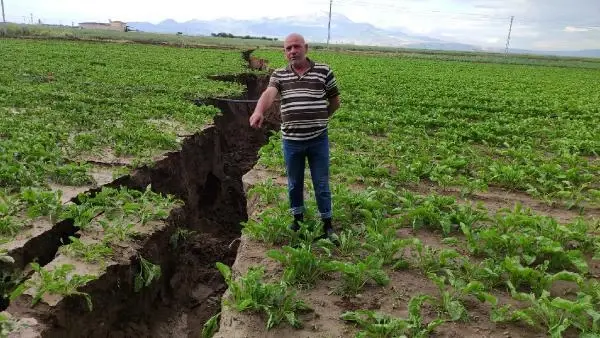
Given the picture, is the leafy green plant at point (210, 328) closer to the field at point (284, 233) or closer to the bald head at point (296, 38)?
the field at point (284, 233)

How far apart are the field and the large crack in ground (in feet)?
0.08

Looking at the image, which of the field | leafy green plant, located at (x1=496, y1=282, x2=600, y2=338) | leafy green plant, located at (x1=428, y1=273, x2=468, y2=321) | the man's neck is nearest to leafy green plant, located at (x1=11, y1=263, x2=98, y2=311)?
the field

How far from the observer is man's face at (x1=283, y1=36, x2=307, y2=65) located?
174 inches

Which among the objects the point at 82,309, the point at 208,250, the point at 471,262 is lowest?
the point at 208,250

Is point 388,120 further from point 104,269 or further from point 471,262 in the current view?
point 104,269

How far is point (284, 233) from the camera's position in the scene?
200 inches

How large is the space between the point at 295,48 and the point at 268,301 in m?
2.23

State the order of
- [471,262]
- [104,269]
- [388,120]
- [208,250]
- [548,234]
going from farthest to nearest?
[388,120] < [208,250] < [548,234] < [471,262] < [104,269]

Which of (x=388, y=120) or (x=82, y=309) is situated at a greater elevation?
(x=388, y=120)

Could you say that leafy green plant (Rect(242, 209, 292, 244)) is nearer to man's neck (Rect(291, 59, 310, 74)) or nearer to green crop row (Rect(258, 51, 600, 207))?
man's neck (Rect(291, 59, 310, 74))

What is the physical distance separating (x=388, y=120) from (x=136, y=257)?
7.73 meters

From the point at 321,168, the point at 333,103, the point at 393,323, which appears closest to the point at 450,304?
the point at 393,323

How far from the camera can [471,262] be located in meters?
4.77

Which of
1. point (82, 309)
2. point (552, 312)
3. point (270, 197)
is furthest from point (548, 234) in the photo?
point (82, 309)
